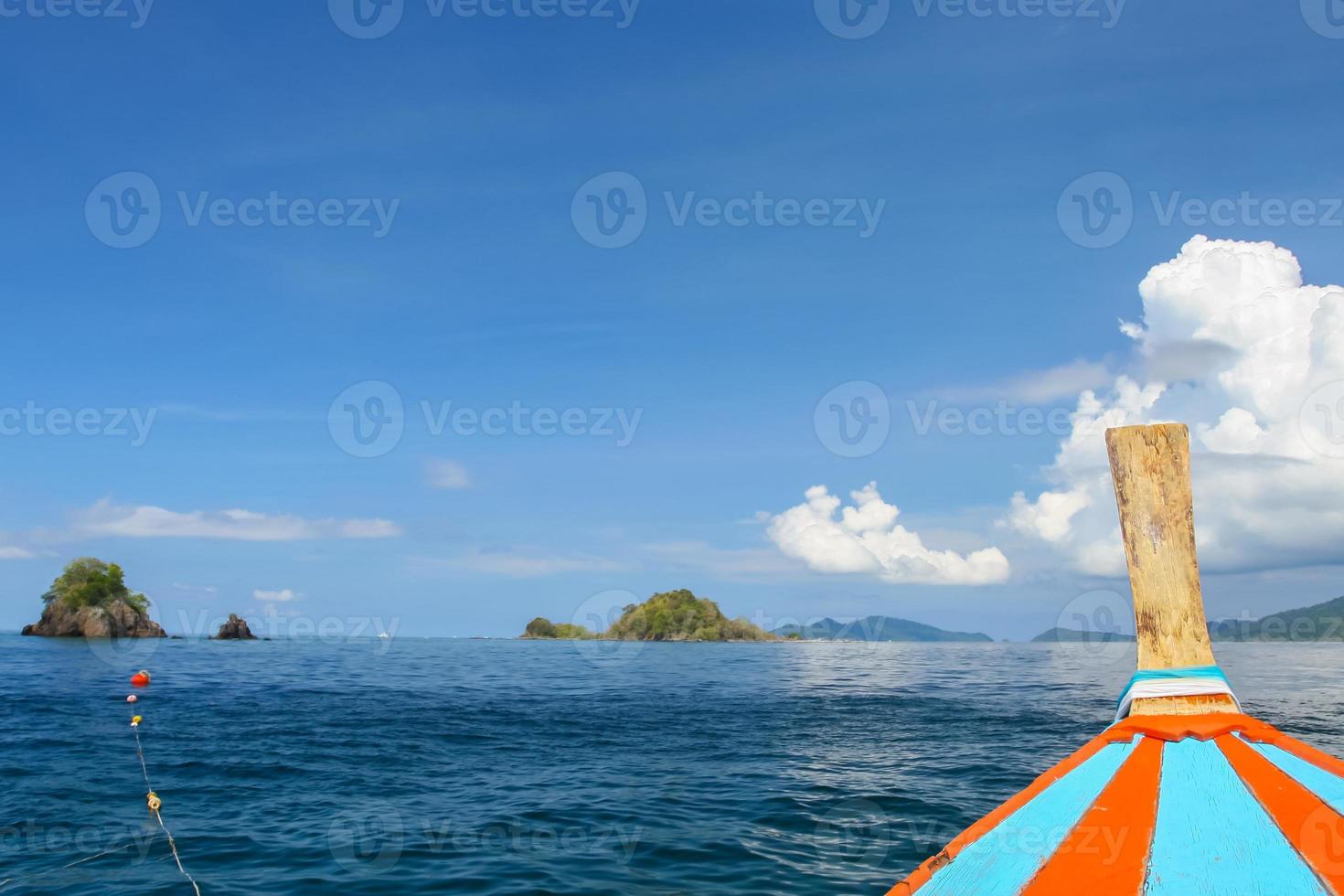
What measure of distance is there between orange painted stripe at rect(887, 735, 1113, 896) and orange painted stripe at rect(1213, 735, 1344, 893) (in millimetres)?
739

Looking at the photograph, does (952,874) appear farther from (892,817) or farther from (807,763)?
(807,763)

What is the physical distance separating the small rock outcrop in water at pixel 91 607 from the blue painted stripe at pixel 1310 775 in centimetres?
15834

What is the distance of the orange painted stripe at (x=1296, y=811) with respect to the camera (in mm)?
4215

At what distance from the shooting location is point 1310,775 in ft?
15.9

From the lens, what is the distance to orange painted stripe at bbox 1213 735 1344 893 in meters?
4.21

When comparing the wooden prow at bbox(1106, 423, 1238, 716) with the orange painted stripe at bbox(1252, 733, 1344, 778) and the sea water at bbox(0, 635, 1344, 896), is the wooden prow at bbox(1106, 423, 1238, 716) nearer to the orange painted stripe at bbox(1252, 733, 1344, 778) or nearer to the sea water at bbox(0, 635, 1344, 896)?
the orange painted stripe at bbox(1252, 733, 1344, 778)

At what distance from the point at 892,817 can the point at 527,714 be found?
2045 cm

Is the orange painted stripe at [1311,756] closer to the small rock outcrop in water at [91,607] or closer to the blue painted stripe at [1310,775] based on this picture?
the blue painted stripe at [1310,775]

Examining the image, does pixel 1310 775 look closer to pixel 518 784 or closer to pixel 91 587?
pixel 518 784

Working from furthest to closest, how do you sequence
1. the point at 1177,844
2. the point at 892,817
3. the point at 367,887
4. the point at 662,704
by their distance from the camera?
the point at 662,704 → the point at 892,817 → the point at 367,887 → the point at 1177,844

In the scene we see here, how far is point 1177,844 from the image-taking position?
444 centimetres

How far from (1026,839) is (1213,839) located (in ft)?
3.11

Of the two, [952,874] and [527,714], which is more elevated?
[952,874]

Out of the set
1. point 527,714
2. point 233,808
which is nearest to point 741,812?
point 233,808
